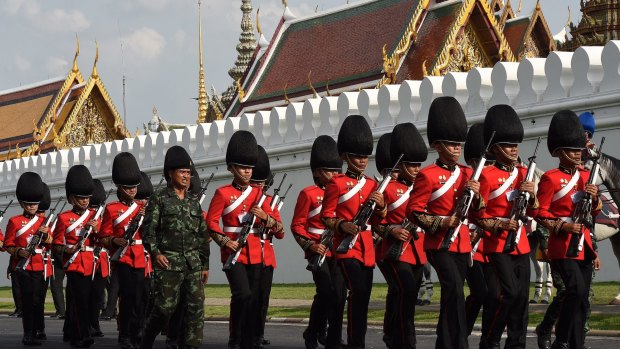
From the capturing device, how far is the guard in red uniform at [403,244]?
10430 mm

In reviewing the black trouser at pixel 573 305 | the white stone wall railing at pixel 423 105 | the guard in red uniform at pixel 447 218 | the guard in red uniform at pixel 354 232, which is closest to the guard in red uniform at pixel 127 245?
the guard in red uniform at pixel 354 232

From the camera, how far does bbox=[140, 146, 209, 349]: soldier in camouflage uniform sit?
419 inches

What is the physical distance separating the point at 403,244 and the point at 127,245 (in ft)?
11.1

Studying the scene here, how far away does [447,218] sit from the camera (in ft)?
31.9

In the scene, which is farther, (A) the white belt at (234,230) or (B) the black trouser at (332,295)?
(A) the white belt at (234,230)

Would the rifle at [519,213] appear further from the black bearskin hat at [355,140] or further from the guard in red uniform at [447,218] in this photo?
the black bearskin hat at [355,140]

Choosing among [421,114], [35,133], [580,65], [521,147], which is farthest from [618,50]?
[35,133]

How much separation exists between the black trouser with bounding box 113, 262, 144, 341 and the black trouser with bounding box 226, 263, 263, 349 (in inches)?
50.4

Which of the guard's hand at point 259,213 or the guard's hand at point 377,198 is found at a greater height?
the guard's hand at point 259,213

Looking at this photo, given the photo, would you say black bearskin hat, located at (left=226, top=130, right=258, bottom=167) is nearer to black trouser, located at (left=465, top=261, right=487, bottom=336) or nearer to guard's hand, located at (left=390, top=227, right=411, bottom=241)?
guard's hand, located at (left=390, top=227, right=411, bottom=241)

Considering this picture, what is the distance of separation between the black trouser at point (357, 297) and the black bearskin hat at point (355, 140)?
1081 mm

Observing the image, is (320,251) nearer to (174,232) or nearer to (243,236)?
(243,236)

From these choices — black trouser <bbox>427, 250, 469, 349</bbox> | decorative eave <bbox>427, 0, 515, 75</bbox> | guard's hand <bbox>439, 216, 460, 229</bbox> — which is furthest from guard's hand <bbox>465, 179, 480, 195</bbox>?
decorative eave <bbox>427, 0, 515, 75</bbox>

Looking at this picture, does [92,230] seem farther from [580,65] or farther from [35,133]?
[35,133]
